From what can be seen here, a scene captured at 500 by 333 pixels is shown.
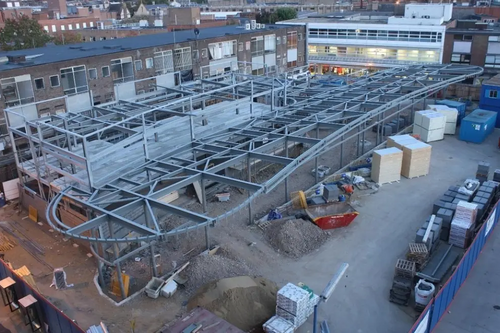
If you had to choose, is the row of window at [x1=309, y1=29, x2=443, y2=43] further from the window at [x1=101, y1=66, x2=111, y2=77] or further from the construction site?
the window at [x1=101, y1=66, x2=111, y2=77]

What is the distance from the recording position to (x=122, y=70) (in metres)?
35.5

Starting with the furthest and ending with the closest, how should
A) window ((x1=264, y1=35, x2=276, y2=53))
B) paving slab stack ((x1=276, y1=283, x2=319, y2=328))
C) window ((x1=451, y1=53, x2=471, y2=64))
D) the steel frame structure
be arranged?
window ((x1=451, y1=53, x2=471, y2=64))
window ((x1=264, y1=35, x2=276, y2=53))
the steel frame structure
paving slab stack ((x1=276, y1=283, x2=319, y2=328))

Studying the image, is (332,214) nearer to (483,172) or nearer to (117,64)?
(483,172)

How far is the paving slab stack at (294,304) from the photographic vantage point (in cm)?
1477

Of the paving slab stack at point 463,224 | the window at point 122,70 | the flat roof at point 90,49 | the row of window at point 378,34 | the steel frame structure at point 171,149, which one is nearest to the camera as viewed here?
the steel frame structure at point 171,149

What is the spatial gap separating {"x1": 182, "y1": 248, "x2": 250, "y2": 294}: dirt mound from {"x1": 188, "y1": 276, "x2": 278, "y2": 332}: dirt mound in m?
1.29

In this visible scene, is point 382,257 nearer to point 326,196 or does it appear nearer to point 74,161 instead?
point 326,196

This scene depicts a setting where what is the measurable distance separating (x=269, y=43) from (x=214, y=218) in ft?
120

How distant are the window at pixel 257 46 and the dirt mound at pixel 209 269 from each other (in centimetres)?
3272

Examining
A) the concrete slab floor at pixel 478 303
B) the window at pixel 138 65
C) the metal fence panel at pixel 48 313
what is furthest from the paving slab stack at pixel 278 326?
the window at pixel 138 65

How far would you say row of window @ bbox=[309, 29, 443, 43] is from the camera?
53.5 metres

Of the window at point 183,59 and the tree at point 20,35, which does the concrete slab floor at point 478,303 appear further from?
the tree at point 20,35

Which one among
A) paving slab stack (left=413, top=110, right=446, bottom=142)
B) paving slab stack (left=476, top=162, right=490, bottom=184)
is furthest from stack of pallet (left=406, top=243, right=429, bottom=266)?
paving slab stack (left=413, top=110, right=446, bottom=142)

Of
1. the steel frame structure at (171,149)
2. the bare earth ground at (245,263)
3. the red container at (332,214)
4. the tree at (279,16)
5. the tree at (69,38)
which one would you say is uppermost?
the tree at (279,16)
